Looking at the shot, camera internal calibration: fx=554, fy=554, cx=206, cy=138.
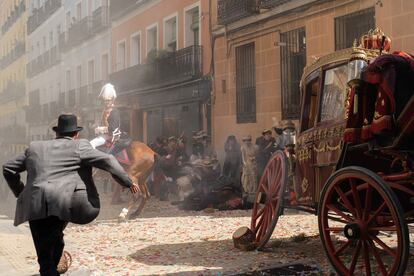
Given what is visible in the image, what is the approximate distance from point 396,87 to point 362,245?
1.29 meters

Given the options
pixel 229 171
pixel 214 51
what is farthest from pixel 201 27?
pixel 229 171

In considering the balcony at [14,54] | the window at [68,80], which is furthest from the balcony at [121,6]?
the balcony at [14,54]

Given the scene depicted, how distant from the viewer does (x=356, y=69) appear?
4734 mm

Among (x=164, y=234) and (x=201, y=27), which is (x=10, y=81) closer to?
(x=201, y=27)

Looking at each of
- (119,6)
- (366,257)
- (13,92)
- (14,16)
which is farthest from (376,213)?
(13,92)

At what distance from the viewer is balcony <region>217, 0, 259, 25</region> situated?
14.5m

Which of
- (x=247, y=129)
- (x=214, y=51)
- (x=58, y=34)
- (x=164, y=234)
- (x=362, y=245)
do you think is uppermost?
(x=58, y=34)

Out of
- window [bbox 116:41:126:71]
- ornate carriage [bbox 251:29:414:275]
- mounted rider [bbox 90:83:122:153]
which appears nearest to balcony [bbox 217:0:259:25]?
mounted rider [bbox 90:83:122:153]

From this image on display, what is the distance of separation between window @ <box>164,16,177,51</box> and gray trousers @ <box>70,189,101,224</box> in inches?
631

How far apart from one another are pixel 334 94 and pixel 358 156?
797 mm

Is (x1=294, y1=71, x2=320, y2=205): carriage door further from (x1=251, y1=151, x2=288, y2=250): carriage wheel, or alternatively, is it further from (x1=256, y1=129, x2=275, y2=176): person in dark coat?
(x1=256, y1=129, x2=275, y2=176): person in dark coat

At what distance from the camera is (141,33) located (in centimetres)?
2297

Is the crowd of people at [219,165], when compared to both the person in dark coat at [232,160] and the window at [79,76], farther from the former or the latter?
the window at [79,76]

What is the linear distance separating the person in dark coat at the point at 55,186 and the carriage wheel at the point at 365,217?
5.82ft
